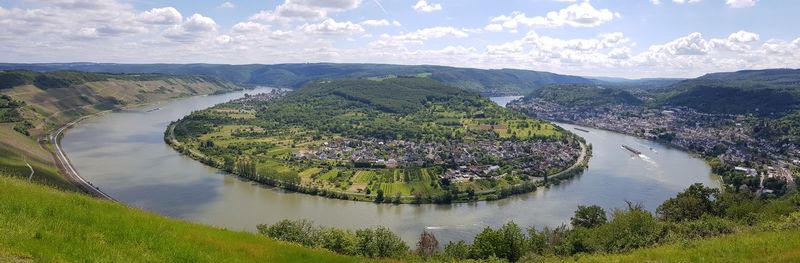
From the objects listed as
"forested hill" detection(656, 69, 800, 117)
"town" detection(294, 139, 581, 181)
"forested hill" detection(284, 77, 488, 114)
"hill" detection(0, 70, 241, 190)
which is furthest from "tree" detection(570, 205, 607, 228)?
"forested hill" detection(656, 69, 800, 117)

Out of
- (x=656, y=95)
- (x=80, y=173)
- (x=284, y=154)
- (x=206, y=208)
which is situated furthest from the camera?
(x=656, y=95)

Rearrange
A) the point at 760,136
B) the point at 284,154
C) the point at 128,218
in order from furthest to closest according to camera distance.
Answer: the point at 760,136 → the point at 284,154 → the point at 128,218

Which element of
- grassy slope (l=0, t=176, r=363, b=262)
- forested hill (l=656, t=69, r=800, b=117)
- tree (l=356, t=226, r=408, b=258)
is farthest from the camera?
forested hill (l=656, t=69, r=800, b=117)

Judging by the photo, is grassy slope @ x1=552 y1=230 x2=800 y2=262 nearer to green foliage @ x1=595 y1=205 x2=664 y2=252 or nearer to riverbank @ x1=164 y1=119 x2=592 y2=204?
green foliage @ x1=595 y1=205 x2=664 y2=252

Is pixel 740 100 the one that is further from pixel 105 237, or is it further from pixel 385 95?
pixel 105 237

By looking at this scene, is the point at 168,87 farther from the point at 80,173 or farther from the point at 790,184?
the point at 790,184

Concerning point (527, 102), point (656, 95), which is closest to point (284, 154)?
point (527, 102)

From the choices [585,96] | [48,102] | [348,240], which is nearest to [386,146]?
[348,240]

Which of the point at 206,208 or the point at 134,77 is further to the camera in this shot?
the point at 134,77
